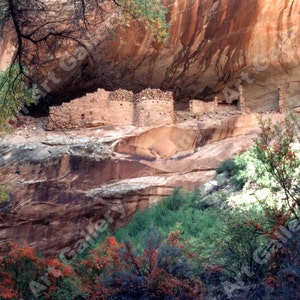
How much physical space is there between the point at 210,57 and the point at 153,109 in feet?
10.4

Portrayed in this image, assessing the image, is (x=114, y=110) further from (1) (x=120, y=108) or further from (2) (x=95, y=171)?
(2) (x=95, y=171)

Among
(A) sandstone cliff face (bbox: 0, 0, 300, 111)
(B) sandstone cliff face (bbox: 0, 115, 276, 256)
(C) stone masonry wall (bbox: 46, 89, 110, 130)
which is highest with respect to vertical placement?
(A) sandstone cliff face (bbox: 0, 0, 300, 111)

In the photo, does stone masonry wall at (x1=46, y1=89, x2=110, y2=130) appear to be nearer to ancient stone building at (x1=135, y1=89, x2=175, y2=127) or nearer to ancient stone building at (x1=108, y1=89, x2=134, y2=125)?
ancient stone building at (x1=108, y1=89, x2=134, y2=125)

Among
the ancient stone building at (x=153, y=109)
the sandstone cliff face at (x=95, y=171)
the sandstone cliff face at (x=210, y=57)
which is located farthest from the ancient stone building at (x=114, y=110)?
the sandstone cliff face at (x=210, y=57)

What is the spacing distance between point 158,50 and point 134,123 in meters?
2.73

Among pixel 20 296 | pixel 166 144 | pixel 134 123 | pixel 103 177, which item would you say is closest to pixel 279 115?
pixel 166 144

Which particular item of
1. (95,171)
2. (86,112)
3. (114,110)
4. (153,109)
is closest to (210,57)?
(153,109)

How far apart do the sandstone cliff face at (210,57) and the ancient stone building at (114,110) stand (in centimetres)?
64

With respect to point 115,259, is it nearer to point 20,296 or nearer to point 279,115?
point 20,296

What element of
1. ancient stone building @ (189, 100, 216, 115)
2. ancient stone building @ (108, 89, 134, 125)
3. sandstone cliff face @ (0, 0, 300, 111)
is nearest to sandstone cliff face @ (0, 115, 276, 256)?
ancient stone building @ (108, 89, 134, 125)

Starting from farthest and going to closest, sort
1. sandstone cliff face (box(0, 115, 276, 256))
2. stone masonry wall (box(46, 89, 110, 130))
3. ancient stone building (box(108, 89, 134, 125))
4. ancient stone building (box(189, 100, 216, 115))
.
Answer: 1. ancient stone building (box(189, 100, 216, 115))
2. ancient stone building (box(108, 89, 134, 125))
3. stone masonry wall (box(46, 89, 110, 130))
4. sandstone cliff face (box(0, 115, 276, 256))

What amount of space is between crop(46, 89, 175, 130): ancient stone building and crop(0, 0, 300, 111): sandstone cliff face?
0.64 m

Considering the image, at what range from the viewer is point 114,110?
13.9 metres

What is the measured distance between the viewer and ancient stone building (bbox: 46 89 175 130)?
45.0ft
